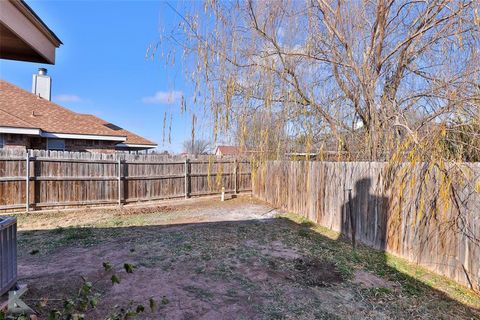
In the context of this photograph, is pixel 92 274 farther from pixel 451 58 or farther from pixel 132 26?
pixel 451 58

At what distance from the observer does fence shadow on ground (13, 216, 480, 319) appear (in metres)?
2.75

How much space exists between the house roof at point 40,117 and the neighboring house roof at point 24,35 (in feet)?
24.3

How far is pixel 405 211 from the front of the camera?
13.7 ft

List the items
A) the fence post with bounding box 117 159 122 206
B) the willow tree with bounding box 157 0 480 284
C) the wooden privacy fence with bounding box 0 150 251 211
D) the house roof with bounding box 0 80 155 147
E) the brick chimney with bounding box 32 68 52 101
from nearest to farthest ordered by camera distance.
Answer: the willow tree with bounding box 157 0 480 284 → the wooden privacy fence with bounding box 0 150 251 211 → the fence post with bounding box 117 159 122 206 → the house roof with bounding box 0 80 155 147 → the brick chimney with bounding box 32 68 52 101

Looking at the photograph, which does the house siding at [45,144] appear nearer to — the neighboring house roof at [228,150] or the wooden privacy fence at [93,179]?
the wooden privacy fence at [93,179]

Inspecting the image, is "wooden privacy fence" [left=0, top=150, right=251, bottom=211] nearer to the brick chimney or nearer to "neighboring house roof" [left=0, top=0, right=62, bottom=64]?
"neighboring house roof" [left=0, top=0, right=62, bottom=64]

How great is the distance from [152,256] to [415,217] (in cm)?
382

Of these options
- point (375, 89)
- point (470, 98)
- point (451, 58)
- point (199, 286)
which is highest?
point (451, 58)

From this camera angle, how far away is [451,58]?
3.70 meters

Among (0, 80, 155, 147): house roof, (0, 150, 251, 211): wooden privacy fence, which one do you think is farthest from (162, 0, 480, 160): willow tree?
(0, 80, 155, 147): house roof

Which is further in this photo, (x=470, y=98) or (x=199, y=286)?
(x=199, y=286)

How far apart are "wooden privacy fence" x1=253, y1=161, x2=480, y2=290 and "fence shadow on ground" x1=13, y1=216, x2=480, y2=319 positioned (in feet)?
1.43

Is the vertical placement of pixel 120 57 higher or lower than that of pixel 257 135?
higher

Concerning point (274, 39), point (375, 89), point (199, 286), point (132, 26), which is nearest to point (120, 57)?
point (132, 26)
